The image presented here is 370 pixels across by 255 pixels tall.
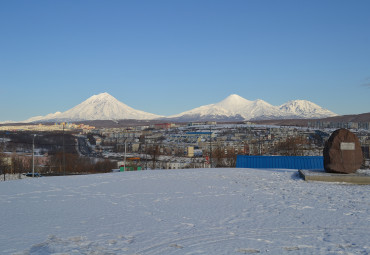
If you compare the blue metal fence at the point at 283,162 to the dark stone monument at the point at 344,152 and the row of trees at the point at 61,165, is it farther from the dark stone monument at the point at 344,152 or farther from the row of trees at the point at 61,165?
the row of trees at the point at 61,165

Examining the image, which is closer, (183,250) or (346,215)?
(183,250)

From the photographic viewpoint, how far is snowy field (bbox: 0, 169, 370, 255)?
18.3ft

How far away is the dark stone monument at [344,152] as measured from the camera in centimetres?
1432

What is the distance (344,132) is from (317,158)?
6110 millimetres

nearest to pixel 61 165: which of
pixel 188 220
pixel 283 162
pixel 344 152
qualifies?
pixel 283 162

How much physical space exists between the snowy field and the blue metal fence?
7466 mm

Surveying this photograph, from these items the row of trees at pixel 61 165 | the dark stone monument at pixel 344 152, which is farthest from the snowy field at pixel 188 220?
the row of trees at pixel 61 165

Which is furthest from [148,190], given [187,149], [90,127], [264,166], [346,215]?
[90,127]

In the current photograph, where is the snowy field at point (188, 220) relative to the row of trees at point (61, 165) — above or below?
above

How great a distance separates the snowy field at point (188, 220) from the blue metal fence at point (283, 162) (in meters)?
7.47

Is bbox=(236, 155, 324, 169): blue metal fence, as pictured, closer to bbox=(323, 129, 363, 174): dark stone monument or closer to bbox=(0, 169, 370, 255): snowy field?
bbox=(323, 129, 363, 174): dark stone monument

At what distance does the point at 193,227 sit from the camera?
6.82 m

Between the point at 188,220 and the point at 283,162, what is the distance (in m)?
14.7

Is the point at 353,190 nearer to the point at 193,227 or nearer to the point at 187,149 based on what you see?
the point at 193,227
